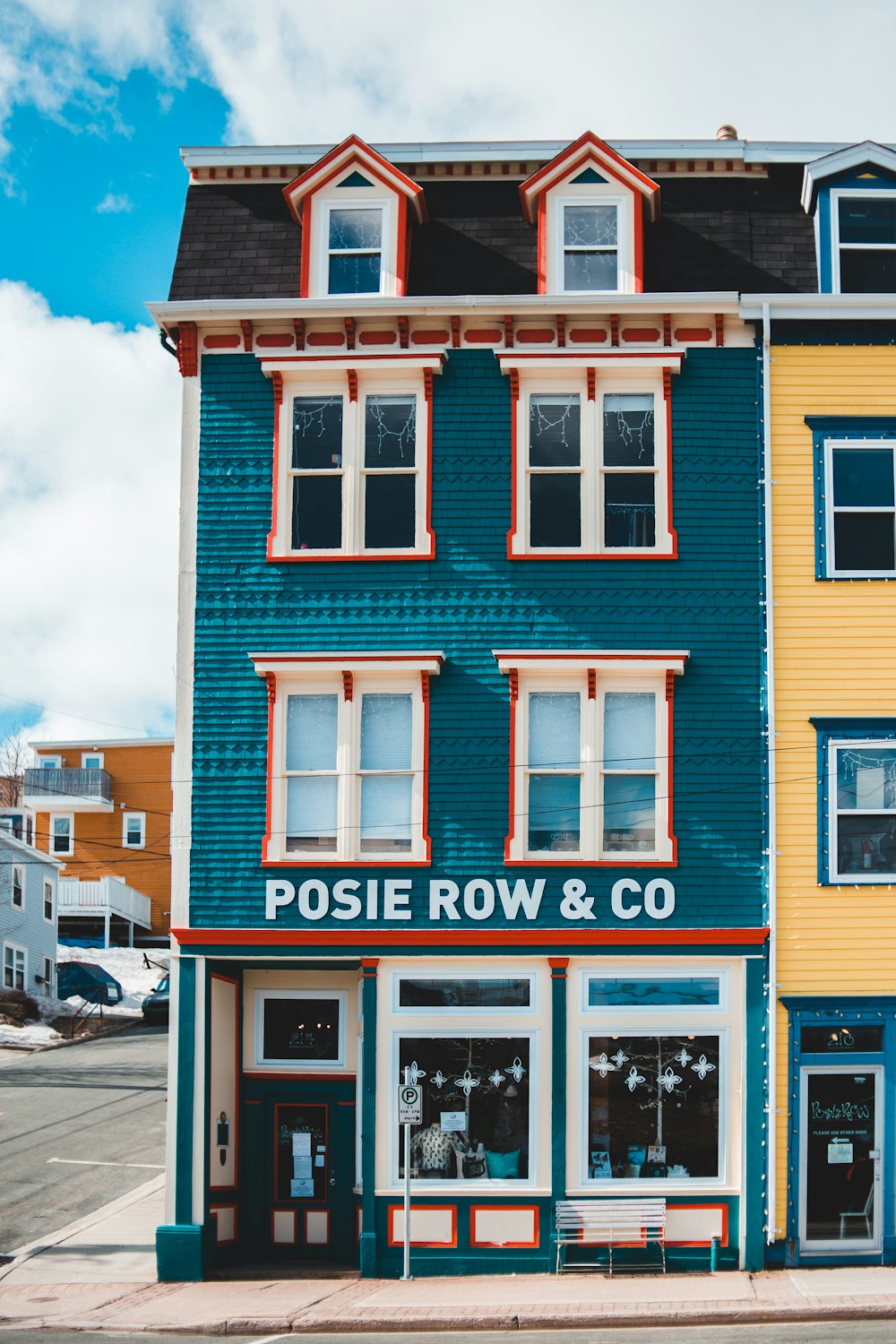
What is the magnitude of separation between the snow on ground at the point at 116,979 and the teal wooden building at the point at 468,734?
868 inches

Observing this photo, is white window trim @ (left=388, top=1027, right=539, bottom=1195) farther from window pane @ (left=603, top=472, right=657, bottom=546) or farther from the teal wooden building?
window pane @ (left=603, top=472, right=657, bottom=546)

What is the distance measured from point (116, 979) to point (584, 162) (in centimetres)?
3658

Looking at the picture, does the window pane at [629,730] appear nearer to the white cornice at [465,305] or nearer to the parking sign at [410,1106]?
the parking sign at [410,1106]

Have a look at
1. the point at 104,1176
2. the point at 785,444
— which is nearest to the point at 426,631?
the point at 785,444

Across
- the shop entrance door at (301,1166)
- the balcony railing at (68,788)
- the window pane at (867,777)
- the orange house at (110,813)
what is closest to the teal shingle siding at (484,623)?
the window pane at (867,777)

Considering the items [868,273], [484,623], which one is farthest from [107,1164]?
[868,273]

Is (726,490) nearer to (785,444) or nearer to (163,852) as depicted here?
(785,444)

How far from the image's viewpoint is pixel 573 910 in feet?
57.8

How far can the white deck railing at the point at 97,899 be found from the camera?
180ft

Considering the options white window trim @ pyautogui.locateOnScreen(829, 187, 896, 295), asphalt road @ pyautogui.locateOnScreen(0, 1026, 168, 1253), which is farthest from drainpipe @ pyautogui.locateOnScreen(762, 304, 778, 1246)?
asphalt road @ pyautogui.locateOnScreen(0, 1026, 168, 1253)

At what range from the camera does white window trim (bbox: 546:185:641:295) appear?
18781mm

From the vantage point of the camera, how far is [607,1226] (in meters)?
17.1

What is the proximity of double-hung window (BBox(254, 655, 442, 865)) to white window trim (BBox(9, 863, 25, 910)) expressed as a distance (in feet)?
97.8

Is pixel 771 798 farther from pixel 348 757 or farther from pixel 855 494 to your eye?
pixel 348 757
